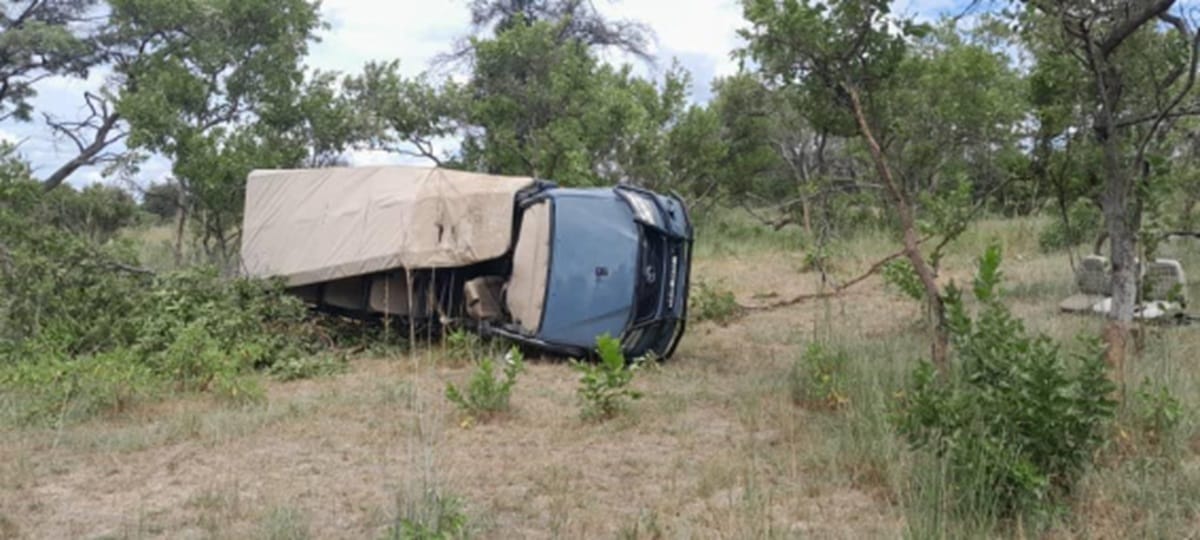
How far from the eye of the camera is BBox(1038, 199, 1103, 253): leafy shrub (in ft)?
38.2

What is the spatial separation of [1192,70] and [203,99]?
10.1 m

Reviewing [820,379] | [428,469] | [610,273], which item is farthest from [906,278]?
[428,469]

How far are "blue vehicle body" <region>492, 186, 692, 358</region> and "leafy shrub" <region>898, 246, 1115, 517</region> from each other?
3610mm

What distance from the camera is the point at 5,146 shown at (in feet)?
30.4

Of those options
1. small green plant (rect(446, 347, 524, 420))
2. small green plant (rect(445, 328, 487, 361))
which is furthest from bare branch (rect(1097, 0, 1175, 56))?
small green plant (rect(445, 328, 487, 361))

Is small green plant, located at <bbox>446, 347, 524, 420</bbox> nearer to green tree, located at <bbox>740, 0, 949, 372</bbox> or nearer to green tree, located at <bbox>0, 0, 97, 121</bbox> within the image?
green tree, located at <bbox>740, 0, 949, 372</bbox>

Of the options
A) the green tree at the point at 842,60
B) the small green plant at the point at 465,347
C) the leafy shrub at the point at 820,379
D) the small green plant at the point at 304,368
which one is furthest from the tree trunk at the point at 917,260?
the small green plant at the point at 304,368

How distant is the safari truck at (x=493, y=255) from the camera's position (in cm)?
713

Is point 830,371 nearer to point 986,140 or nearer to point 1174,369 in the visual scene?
point 1174,369

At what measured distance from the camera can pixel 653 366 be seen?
709 centimetres

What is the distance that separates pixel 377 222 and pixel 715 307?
151 inches

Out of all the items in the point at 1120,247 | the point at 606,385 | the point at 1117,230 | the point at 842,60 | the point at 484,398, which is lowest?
the point at 484,398

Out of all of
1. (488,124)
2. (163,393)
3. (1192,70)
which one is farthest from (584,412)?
(488,124)

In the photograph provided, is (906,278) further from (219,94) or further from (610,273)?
(219,94)
